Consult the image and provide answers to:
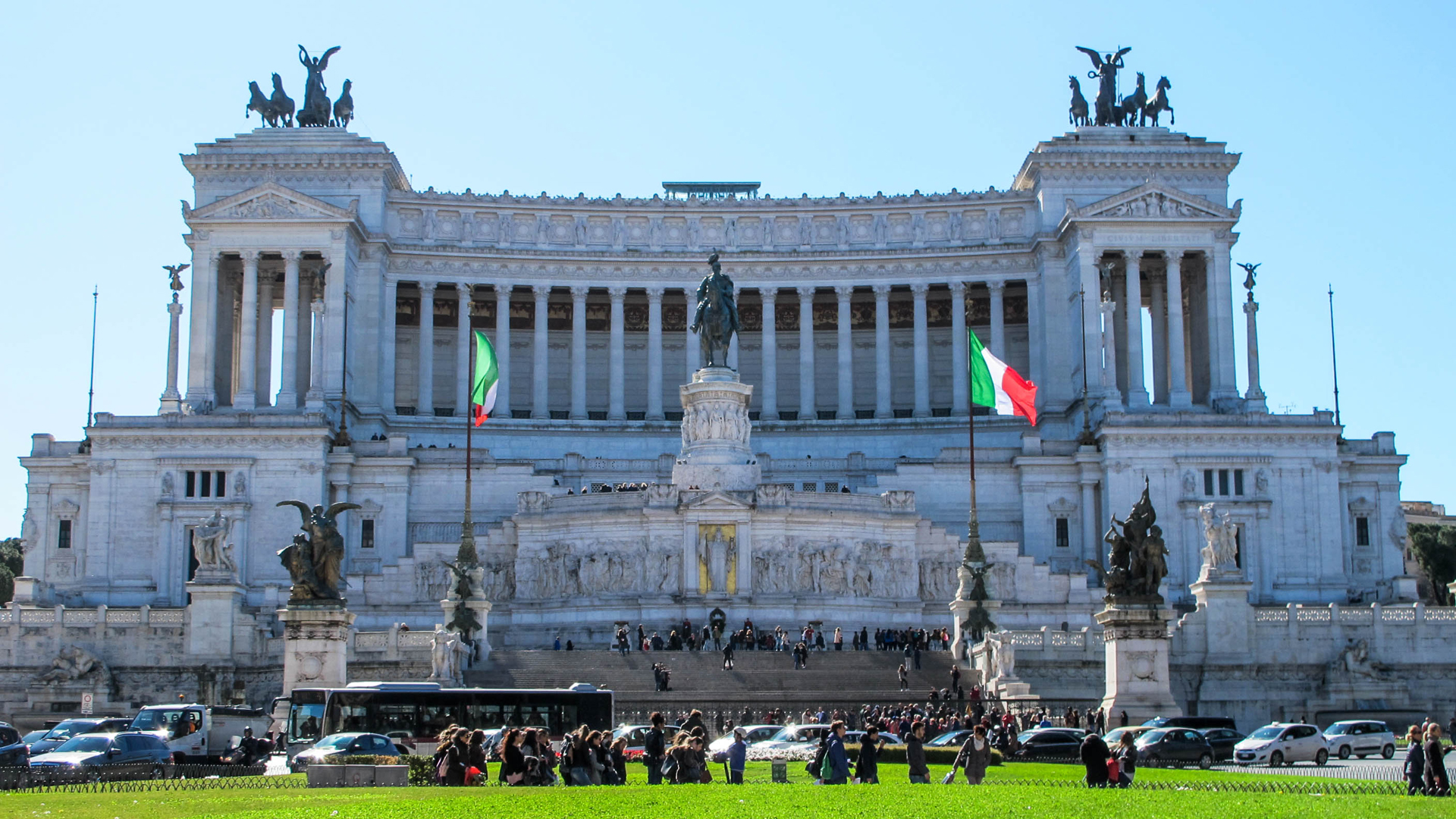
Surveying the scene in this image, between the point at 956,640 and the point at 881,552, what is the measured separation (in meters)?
13.0

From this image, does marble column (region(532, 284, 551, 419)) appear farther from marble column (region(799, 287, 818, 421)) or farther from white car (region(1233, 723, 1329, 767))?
white car (region(1233, 723, 1329, 767))

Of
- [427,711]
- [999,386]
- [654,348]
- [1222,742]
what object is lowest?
[1222,742]

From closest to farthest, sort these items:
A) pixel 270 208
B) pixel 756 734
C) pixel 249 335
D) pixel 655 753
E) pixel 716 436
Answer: pixel 655 753 < pixel 756 734 < pixel 716 436 < pixel 249 335 < pixel 270 208

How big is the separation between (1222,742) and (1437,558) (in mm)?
79958

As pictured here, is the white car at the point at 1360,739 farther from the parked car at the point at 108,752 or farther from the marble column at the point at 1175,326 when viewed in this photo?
the marble column at the point at 1175,326

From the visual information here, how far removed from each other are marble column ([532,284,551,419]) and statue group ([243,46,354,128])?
14.6 metres

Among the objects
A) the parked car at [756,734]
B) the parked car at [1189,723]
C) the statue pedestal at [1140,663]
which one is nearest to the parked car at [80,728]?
the parked car at [756,734]

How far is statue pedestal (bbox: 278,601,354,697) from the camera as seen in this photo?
1928 inches

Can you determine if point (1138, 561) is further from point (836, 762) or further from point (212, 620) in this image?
point (212, 620)

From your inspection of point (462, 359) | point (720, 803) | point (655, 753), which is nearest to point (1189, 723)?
point (655, 753)

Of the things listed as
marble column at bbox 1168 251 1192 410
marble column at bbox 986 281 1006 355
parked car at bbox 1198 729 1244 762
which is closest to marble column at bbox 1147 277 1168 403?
marble column at bbox 1168 251 1192 410

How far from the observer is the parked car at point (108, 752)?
37.7m

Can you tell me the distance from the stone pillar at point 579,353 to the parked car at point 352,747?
204 ft

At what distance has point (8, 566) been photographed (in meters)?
112
